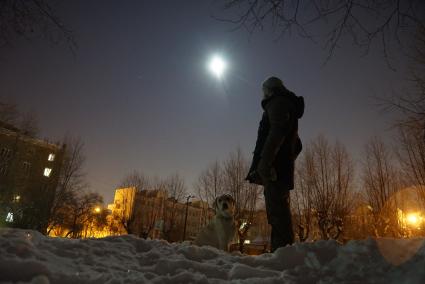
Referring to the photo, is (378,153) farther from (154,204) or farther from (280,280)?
(154,204)

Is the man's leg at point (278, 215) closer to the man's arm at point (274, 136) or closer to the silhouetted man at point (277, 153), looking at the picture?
the silhouetted man at point (277, 153)

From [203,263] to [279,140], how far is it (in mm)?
2011

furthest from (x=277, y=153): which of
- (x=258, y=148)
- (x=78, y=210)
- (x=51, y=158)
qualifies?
(x=51, y=158)

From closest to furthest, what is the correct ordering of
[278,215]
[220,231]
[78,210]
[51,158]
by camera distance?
[278,215] < [220,231] < [78,210] < [51,158]

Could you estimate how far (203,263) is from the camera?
238 cm

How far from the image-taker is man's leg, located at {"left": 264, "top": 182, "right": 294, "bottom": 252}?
3.76 m

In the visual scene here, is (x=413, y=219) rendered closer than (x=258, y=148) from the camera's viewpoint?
No

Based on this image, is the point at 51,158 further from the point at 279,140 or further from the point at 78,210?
the point at 279,140

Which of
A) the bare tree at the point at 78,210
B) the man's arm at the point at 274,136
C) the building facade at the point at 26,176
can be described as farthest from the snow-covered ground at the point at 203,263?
the bare tree at the point at 78,210

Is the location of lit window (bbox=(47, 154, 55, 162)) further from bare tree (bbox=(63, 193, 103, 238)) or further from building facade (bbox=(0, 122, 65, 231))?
bare tree (bbox=(63, 193, 103, 238))

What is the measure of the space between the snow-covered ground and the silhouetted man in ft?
4.64

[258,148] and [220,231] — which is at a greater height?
[258,148]

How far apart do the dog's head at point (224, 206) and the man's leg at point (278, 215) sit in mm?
2267

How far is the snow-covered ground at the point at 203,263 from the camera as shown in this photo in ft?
6.14
